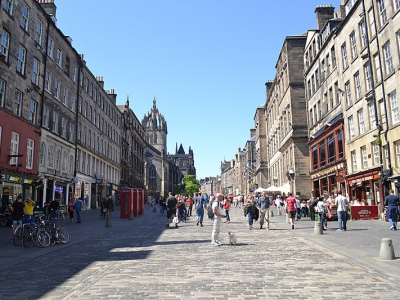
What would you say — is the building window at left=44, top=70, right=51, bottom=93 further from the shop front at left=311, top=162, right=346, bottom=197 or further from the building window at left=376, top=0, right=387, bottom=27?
the building window at left=376, top=0, right=387, bottom=27

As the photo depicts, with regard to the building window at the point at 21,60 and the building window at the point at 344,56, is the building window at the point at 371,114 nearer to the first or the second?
the building window at the point at 344,56

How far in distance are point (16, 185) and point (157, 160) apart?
85.2 m

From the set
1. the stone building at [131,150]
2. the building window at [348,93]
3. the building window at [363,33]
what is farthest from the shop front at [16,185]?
the stone building at [131,150]

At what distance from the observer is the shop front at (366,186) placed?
23073 millimetres

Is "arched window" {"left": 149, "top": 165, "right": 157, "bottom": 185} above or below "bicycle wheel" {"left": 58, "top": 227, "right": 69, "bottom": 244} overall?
above

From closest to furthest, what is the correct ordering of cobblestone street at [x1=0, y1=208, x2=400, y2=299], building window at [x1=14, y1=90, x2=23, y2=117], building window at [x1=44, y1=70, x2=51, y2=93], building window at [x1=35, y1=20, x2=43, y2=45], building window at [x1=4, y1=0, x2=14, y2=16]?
cobblestone street at [x1=0, y1=208, x2=400, y2=299] < building window at [x1=4, y1=0, x2=14, y2=16] < building window at [x1=14, y1=90, x2=23, y2=117] < building window at [x1=35, y1=20, x2=43, y2=45] < building window at [x1=44, y1=70, x2=51, y2=93]

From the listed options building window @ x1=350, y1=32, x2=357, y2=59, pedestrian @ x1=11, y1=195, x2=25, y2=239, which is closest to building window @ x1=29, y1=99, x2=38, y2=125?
pedestrian @ x1=11, y1=195, x2=25, y2=239

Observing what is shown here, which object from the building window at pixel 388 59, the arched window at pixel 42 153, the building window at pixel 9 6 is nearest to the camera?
the building window at pixel 388 59

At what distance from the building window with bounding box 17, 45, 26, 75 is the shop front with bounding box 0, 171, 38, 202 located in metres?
7.31

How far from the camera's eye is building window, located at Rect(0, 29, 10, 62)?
22.1 m

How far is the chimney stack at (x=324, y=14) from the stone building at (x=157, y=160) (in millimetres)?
67658

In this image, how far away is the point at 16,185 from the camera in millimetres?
23688

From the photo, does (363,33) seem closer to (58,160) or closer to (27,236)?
(27,236)

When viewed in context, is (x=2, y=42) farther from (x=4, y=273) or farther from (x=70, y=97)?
(x=4, y=273)
